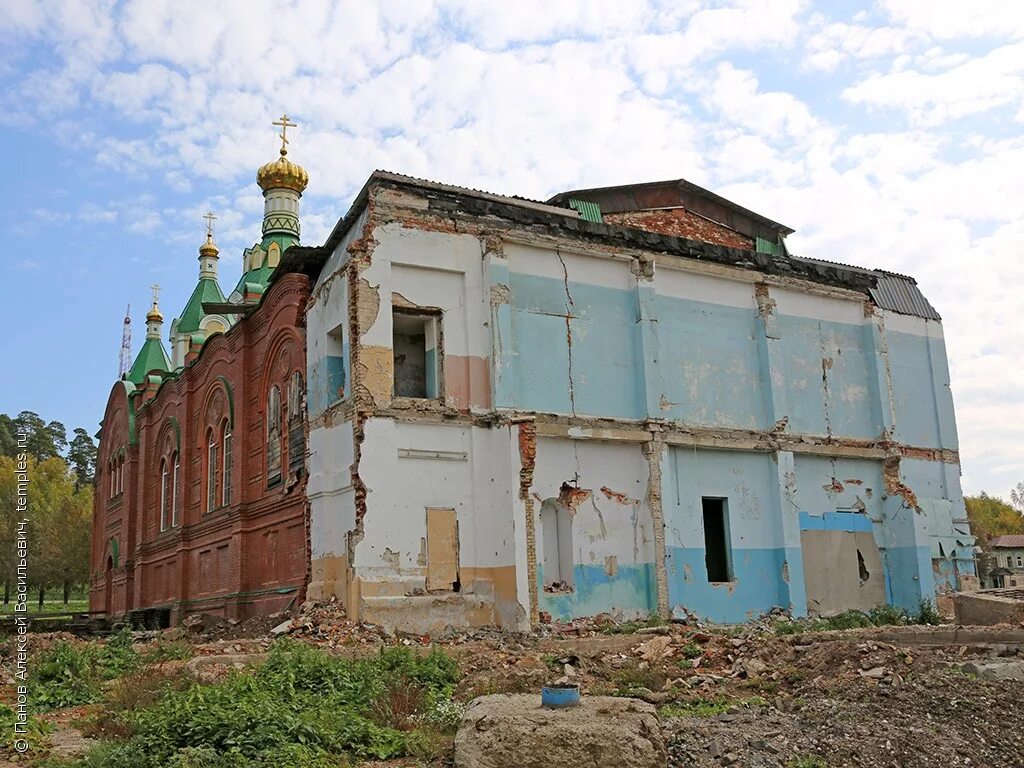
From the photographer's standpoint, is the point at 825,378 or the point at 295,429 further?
the point at 825,378

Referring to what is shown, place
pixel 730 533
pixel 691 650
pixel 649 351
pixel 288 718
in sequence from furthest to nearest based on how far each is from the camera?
pixel 730 533 < pixel 649 351 < pixel 691 650 < pixel 288 718

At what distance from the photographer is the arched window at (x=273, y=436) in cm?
1853

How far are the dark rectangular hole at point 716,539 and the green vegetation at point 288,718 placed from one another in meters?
8.56

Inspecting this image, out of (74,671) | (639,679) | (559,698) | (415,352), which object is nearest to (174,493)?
(415,352)

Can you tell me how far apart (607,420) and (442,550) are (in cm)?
373

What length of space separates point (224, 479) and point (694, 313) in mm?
10861

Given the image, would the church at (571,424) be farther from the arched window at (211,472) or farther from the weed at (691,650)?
the weed at (691,650)

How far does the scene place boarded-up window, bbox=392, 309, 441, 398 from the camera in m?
15.9

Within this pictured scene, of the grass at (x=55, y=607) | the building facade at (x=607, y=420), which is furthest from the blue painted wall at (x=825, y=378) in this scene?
the grass at (x=55, y=607)

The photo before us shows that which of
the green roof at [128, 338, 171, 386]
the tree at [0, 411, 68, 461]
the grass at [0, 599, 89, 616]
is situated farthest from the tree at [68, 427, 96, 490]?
the green roof at [128, 338, 171, 386]

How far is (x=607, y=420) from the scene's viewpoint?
1675 centimetres

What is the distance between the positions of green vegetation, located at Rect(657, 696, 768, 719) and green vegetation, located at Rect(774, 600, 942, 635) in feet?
24.8

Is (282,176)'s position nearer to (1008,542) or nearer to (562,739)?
(562,739)

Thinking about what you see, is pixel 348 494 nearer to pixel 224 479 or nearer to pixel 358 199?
pixel 358 199
